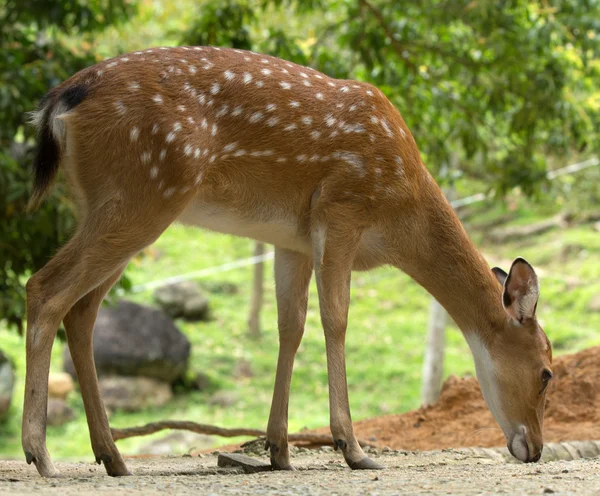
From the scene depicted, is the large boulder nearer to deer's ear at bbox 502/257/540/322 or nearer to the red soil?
the red soil

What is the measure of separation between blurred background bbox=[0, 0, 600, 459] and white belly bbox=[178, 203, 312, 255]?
0.31 metres

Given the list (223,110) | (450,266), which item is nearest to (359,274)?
(450,266)

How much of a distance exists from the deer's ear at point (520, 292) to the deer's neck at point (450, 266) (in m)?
0.10

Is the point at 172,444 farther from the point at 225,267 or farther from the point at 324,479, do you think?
the point at 324,479

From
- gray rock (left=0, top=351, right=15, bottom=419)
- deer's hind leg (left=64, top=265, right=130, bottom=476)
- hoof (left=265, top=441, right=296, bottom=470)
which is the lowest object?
gray rock (left=0, top=351, right=15, bottom=419)

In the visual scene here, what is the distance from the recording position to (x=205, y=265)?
778 inches

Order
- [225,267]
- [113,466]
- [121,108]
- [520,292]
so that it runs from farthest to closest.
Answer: [225,267] < [520,292] < [113,466] < [121,108]

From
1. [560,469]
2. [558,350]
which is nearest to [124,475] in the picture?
[560,469]

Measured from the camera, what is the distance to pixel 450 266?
5559 millimetres

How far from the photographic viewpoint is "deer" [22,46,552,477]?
15.0ft

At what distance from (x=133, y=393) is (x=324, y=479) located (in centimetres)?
1033

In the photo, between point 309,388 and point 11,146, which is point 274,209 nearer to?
point 11,146

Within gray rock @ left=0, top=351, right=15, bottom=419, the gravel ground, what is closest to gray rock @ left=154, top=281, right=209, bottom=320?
gray rock @ left=0, top=351, right=15, bottom=419

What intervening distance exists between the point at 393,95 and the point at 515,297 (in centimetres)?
441
